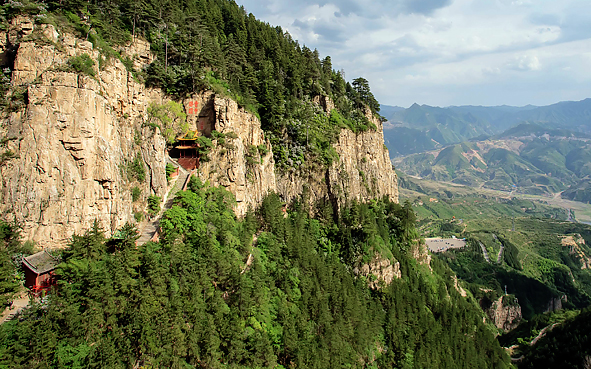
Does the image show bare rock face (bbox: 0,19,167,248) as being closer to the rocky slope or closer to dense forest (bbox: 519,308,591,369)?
the rocky slope

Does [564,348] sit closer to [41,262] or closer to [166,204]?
[166,204]

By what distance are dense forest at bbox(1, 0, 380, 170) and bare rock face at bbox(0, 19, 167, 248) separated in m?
3.10

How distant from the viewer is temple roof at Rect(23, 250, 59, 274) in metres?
26.0

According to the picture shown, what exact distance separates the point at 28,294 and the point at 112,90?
20.7 metres

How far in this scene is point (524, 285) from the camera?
12675cm

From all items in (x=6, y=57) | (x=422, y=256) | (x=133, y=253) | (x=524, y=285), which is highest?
(x=6, y=57)

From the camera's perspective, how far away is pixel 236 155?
4559 cm

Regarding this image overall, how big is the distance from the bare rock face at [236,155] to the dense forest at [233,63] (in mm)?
2226

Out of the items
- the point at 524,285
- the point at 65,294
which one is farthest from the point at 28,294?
the point at 524,285

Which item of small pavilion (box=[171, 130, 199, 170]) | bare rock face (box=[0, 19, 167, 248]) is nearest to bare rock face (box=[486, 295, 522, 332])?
small pavilion (box=[171, 130, 199, 170])

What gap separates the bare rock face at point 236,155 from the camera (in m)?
44.6

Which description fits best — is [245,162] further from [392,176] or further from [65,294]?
[392,176]

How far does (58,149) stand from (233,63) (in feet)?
105

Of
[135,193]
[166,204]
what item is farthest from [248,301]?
[135,193]
